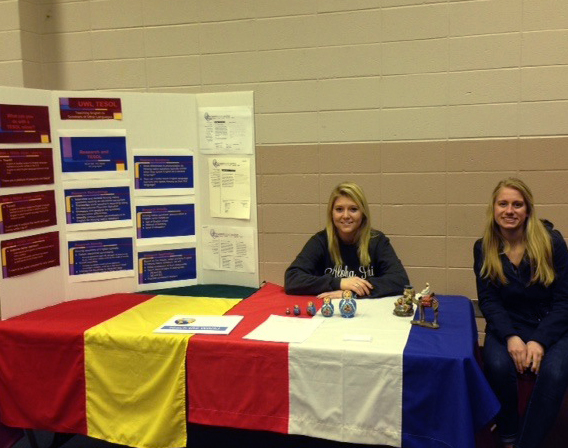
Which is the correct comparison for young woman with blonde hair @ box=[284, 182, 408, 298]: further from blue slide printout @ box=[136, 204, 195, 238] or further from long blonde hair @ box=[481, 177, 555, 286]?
blue slide printout @ box=[136, 204, 195, 238]

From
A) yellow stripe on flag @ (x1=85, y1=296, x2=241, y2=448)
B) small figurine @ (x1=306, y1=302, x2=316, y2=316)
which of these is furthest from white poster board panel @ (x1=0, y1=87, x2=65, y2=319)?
small figurine @ (x1=306, y1=302, x2=316, y2=316)

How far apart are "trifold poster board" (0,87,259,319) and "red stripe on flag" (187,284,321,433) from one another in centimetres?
102

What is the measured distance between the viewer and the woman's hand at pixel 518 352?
2260 mm

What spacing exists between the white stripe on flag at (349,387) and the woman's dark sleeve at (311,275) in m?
0.60

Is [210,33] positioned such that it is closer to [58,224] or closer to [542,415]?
[58,224]

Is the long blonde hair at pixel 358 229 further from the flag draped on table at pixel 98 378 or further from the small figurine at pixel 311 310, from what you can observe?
the flag draped on table at pixel 98 378

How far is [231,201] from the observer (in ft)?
10.3

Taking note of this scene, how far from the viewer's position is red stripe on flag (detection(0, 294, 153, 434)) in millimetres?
2338

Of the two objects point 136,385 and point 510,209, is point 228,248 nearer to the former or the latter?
point 136,385

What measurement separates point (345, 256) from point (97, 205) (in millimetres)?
1351

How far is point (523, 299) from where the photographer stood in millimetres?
2480

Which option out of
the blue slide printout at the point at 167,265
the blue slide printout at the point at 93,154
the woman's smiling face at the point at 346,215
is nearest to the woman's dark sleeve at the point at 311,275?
the woman's smiling face at the point at 346,215

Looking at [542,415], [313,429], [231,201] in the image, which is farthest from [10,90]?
[542,415]

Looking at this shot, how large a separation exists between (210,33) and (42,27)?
1203 mm
